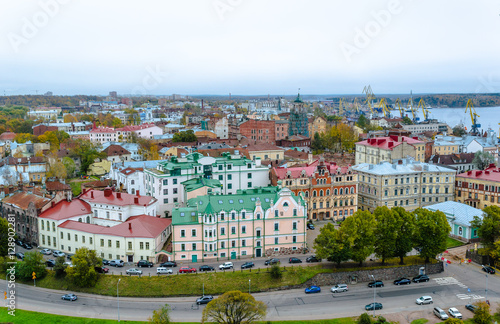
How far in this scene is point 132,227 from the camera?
130 ft

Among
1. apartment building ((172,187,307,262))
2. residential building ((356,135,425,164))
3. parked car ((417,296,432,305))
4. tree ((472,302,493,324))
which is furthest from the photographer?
residential building ((356,135,425,164))

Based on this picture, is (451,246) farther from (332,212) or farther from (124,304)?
(124,304)

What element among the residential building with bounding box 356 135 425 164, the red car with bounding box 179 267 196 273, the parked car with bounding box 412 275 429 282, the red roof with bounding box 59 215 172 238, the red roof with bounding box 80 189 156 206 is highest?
the residential building with bounding box 356 135 425 164

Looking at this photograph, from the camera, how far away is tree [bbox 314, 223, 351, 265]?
3703 cm

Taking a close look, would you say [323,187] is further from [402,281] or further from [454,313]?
[454,313]

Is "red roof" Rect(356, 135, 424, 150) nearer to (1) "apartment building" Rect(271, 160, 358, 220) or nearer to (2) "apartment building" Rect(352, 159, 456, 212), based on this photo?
(2) "apartment building" Rect(352, 159, 456, 212)

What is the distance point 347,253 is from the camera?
37.2m

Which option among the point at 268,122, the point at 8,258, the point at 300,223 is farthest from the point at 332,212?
the point at 268,122

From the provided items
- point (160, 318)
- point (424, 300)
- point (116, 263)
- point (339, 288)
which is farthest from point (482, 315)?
point (116, 263)

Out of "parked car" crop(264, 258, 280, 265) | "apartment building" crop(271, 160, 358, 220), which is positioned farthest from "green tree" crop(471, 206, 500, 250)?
"parked car" crop(264, 258, 280, 265)

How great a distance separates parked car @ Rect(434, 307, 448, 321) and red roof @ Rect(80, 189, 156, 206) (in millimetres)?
27070

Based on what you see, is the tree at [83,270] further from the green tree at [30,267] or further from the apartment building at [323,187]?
the apartment building at [323,187]

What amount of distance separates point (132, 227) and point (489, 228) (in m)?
32.2

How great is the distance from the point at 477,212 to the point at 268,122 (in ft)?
169
